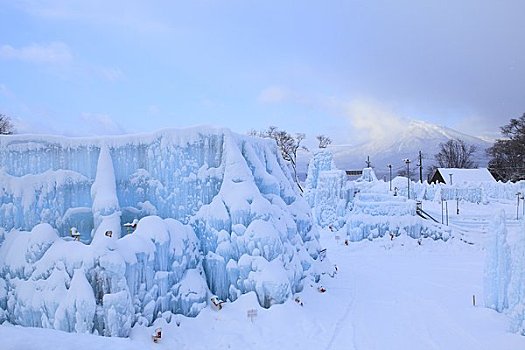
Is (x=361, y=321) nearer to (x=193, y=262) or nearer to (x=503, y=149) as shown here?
(x=193, y=262)

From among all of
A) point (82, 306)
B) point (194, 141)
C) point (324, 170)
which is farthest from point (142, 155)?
point (324, 170)

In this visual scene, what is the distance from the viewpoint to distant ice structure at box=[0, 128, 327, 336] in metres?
9.90

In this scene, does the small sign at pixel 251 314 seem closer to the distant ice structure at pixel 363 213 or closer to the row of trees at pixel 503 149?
the distant ice structure at pixel 363 213

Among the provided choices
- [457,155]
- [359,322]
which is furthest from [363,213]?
[457,155]

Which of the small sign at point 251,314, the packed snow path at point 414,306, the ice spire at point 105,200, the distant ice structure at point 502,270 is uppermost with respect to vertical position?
the ice spire at point 105,200

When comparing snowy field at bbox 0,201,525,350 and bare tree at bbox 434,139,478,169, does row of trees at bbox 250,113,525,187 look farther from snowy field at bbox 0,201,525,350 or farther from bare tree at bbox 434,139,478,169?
snowy field at bbox 0,201,525,350

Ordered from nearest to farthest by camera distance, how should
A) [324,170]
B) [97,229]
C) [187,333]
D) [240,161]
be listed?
[187,333] → [97,229] → [240,161] → [324,170]

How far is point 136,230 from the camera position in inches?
440

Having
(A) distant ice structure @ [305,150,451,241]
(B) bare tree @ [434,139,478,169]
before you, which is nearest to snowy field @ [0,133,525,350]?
(A) distant ice structure @ [305,150,451,241]

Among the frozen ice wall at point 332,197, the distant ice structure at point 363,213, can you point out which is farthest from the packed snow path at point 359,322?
the frozen ice wall at point 332,197

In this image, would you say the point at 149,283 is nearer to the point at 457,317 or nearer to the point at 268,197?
the point at 268,197

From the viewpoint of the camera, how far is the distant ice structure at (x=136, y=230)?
32.5 ft

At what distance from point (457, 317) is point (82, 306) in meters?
10.3

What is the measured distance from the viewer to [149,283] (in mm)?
10734
